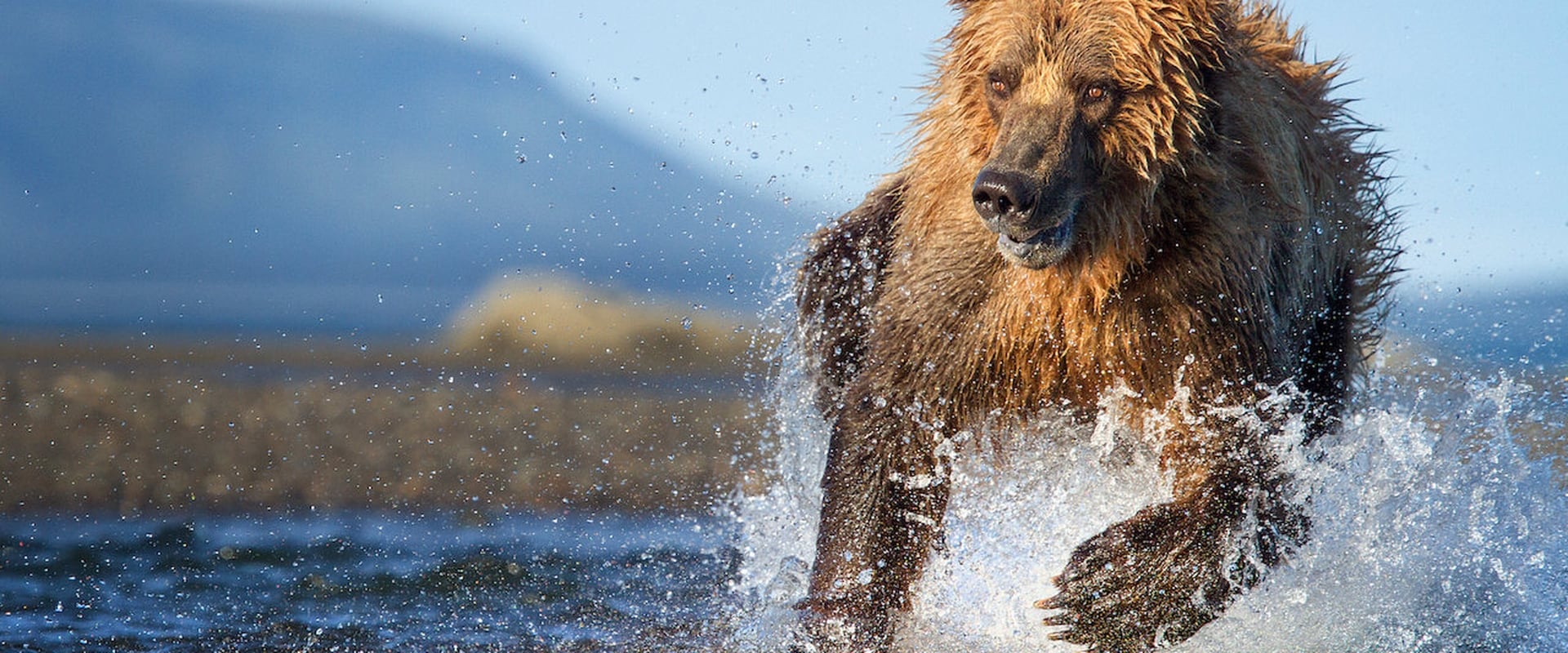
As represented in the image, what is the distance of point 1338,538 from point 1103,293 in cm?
164

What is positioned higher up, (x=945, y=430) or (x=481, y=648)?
(x=945, y=430)

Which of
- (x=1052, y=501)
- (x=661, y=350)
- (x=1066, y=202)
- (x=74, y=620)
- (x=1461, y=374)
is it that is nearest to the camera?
(x=1066, y=202)

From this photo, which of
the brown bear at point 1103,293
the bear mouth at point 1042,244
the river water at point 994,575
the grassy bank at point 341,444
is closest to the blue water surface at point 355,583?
the river water at point 994,575

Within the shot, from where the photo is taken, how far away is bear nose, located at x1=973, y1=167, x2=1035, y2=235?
149 inches

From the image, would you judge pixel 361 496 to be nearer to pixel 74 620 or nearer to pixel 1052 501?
pixel 74 620

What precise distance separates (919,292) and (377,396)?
359 inches

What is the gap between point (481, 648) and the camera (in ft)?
15.3

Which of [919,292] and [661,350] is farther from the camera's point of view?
[661,350]

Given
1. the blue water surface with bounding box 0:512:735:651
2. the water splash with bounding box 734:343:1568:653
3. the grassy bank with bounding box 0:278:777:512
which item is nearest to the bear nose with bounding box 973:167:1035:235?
the water splash with bounding box 734:343:1568:653

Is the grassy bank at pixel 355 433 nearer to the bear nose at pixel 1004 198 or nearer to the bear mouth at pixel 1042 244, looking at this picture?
the bear mouth at pixel 1042 244

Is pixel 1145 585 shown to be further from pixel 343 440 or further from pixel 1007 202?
pixel 343 440

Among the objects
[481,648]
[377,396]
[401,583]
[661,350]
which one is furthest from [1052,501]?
[661,350]

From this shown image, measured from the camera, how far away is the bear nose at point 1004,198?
3791 millimetres

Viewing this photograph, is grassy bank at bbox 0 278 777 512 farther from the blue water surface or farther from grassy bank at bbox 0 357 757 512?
the blue water surface
